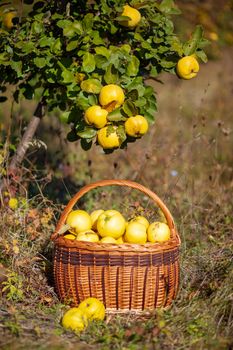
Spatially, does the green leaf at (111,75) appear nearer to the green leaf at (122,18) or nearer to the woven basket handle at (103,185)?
the green leaf at (122,18)

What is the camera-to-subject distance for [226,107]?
6.92m

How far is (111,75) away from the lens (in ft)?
9.46

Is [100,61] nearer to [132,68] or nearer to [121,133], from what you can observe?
[132,68]

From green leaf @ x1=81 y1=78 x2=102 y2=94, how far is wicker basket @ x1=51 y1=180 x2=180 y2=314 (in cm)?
45

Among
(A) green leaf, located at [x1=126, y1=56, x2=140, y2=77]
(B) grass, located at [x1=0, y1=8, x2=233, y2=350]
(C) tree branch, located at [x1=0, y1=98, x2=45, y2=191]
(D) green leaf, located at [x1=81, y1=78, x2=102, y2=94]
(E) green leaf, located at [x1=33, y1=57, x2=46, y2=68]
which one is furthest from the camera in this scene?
(C) tree branch, located at [x1=0, y1=98, x2=45, y2=191]

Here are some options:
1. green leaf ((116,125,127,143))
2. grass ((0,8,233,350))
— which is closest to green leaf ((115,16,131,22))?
green leaf ((116,125,127,143))

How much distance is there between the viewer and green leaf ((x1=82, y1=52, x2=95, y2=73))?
2.94 metres

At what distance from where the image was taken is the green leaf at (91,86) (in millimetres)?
2873

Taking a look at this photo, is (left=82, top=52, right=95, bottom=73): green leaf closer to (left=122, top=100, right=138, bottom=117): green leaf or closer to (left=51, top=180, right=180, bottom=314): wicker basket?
(left=122, top=100, right=138, bottom=117): green leaf

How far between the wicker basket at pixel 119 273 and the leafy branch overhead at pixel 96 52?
456 mm

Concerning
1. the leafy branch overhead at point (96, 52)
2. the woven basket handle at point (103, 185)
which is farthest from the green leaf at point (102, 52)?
the woven basket handle at point (103, 185)

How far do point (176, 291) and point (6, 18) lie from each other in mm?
1952

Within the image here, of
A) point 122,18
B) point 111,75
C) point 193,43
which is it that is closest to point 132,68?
point 111,75

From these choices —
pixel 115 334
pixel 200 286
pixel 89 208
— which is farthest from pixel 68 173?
pixel 115 334
